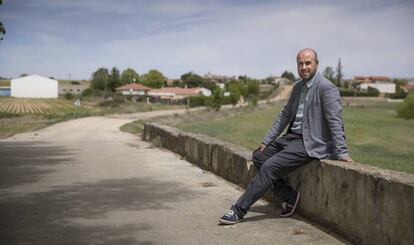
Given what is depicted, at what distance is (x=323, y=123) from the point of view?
5.48 meters

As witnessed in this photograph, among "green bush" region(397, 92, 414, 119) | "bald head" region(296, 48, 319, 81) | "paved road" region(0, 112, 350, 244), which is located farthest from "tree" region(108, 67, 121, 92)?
"bald head" region(296, 48, 319, 81)

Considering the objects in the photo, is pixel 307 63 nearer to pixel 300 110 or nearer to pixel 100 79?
pixel 300 110

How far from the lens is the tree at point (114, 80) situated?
136750mm

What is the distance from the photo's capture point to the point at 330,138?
5.53 meters

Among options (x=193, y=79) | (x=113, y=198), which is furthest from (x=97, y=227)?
(x=193, y=79)

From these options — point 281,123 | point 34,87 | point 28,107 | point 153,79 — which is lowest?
point 28,107

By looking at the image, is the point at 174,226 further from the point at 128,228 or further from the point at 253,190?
the point at 253,190

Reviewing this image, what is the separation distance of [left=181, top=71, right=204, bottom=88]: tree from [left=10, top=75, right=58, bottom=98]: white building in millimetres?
64563

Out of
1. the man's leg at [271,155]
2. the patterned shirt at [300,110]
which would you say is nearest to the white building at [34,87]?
the man's leg at [271,155]

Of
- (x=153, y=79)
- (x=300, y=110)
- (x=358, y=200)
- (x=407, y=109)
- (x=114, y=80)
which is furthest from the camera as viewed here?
(x=153, y=79)

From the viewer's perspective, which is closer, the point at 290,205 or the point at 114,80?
the point at 290,205

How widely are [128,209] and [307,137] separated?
239cm

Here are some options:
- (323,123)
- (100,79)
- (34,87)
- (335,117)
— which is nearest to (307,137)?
(323,123)

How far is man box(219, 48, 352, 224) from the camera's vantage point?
17.7 ft
